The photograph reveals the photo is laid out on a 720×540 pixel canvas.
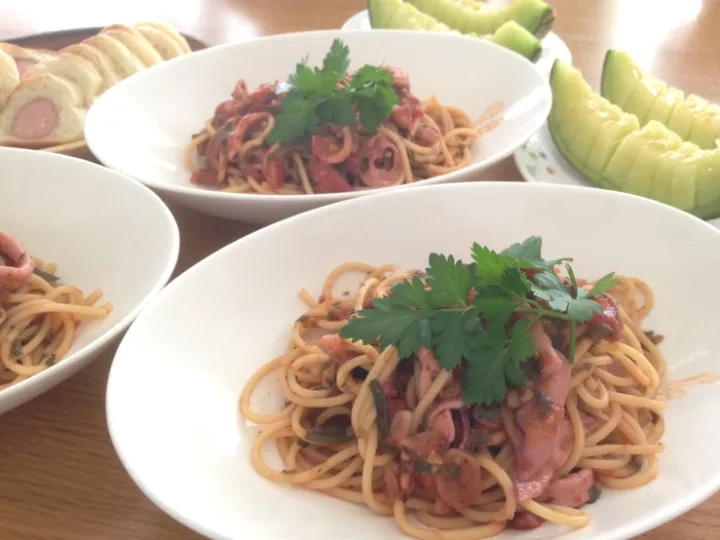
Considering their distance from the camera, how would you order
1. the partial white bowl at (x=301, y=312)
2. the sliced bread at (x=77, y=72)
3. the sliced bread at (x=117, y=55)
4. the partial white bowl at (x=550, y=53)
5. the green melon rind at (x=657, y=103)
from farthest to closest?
1. the partial white bowl at (x=550, y=53)
2. the sliced bread at (x=117, y=55)
3. the sliced bread at (x=77, y=72)
4. the green melon rind at (x=657, y=103)
5. the partial white bowl at (x=301, y=312)

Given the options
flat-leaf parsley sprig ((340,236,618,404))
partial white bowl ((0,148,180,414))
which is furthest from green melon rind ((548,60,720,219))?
partial white bowl ((0,148,180,414))

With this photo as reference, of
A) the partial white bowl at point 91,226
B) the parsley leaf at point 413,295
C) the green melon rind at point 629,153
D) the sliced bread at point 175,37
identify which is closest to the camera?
the parsley leaf at point 413,295

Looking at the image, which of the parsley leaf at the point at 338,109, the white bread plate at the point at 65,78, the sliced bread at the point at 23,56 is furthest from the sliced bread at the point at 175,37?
the parsley leaf at the point at 338,109

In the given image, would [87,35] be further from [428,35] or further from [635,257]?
[635,257]

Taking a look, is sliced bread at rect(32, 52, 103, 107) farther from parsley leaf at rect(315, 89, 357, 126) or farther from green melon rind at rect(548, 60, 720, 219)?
green melon rind at rect(548, 60, 720, 219)

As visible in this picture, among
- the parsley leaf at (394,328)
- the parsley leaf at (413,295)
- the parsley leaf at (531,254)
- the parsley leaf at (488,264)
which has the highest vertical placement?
the parsley leaf at (488,264)

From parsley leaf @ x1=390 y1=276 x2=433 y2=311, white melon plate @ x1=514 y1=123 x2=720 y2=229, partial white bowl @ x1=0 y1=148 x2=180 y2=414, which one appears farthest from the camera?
white melon plate @ x1=514 y1=123 x2=720 y2=229

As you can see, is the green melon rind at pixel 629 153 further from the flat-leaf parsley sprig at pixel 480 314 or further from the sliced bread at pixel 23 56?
the sliced bread at pixel 23 56

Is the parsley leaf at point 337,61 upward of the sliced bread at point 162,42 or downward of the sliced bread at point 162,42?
upward
